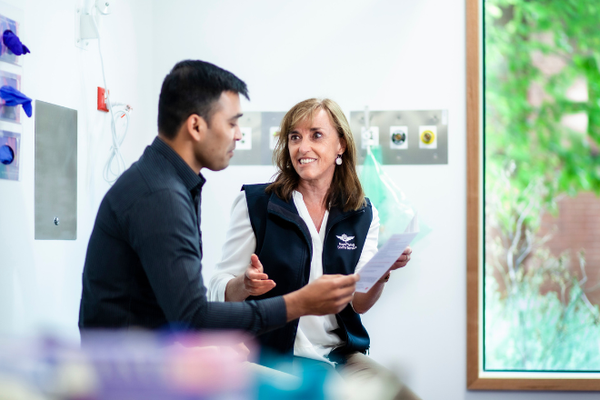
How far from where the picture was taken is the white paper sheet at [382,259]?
4.70 ft

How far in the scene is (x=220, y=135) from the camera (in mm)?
1360

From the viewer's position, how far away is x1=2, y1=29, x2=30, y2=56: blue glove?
5.52 ft

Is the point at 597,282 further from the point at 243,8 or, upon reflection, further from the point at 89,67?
the point at 89,67

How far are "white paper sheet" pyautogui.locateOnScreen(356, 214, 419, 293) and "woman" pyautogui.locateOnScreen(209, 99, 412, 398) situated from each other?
372 millimetres

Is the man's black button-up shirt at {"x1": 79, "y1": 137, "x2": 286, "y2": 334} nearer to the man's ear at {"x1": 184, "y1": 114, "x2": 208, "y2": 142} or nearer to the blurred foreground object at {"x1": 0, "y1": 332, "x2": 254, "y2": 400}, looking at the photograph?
the man's ear at {"x1": 184, "y1": 114, "x2": 208, "y2": 142}

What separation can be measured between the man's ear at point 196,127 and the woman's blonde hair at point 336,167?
2.32 feet

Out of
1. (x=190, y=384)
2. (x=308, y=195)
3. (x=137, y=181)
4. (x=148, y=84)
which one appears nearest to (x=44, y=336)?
(x=190, y=384)

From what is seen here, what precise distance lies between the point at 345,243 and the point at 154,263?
0.95 meters

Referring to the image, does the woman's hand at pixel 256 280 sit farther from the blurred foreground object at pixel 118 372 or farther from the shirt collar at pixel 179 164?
the blurred foreground object at pixel 118 372

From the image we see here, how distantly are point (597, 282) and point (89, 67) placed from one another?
247cm

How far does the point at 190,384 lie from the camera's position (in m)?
0.64

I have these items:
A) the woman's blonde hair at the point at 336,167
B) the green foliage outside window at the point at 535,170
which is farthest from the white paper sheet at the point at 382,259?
the green foliage outside window at the point at 535,170

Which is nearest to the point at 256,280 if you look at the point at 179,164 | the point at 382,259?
the point at 382,259

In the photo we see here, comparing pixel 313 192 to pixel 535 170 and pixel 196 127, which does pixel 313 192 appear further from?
pixel 535 170
